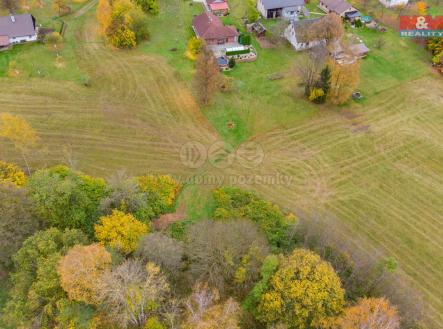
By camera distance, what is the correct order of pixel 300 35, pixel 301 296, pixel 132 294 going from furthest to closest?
pixel 300 35, pixel 301 296, pixel 132 294

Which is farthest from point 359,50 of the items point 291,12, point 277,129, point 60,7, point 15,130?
point 60,7

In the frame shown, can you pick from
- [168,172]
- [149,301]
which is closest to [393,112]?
[168,172]

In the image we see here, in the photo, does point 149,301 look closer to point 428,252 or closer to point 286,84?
point 428,252

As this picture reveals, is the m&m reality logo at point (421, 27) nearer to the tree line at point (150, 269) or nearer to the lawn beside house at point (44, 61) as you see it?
the tree line at point (150, 269)

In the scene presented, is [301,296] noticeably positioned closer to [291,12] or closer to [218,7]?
[291,12]

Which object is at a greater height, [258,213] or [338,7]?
[338,7]

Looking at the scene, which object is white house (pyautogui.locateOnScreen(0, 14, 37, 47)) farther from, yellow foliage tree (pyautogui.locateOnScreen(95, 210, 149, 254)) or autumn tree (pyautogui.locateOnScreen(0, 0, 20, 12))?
yellow foliage tree (pyautogui.locateOnScreen(95, 210, 149, 254))

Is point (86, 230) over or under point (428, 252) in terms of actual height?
over
